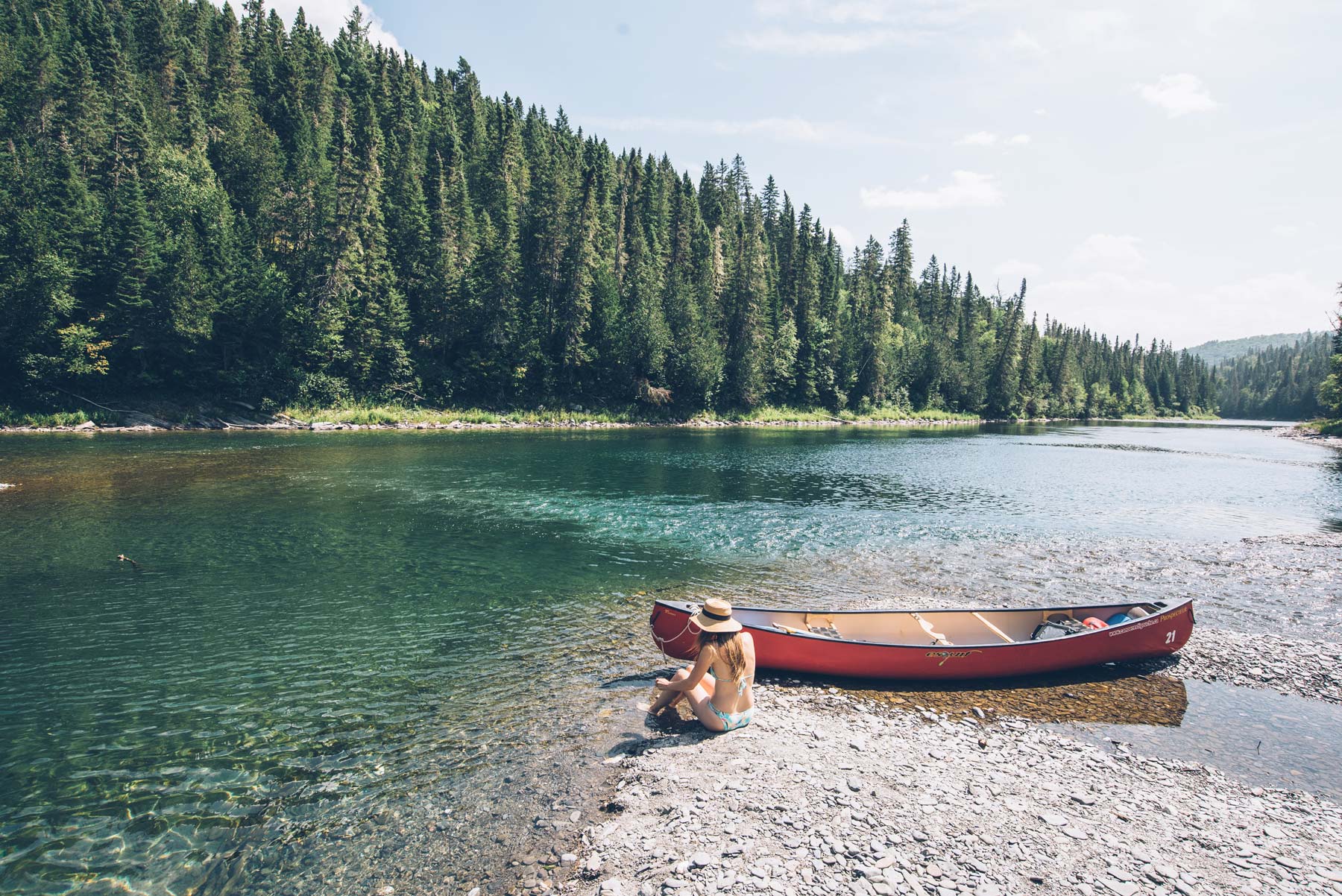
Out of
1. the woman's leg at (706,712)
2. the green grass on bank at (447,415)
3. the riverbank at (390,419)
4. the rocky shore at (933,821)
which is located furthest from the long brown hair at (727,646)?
the green grass on bank at (447,415)

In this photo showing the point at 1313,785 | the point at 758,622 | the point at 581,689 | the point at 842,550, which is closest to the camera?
the point at 1313,785

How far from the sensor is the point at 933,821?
24.3ft

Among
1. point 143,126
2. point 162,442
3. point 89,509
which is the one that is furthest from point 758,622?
point 143,126

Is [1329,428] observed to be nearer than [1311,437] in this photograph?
Yes

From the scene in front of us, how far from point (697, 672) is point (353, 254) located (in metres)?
72.8

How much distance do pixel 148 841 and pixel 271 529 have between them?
17.4 m

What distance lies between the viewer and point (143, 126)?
6675 cm

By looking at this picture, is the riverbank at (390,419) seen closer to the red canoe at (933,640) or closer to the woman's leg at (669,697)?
the red canoe at (933,640)

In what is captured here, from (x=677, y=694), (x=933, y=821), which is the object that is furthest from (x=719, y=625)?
(x=933, y=821)

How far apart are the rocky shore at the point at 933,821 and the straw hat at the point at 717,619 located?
5.66 ft

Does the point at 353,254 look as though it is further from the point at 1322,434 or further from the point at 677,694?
the point at 1322,434

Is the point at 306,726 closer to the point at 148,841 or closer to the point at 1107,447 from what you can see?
the point at 148,841

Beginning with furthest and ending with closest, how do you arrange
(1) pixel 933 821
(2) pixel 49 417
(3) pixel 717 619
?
(2) pixel 49 417 → (3) pixel 717 619 → (1) pixel 933 821

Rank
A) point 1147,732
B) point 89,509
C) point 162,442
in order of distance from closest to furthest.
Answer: point 1147,732 → point 89,509 → point 162,442
